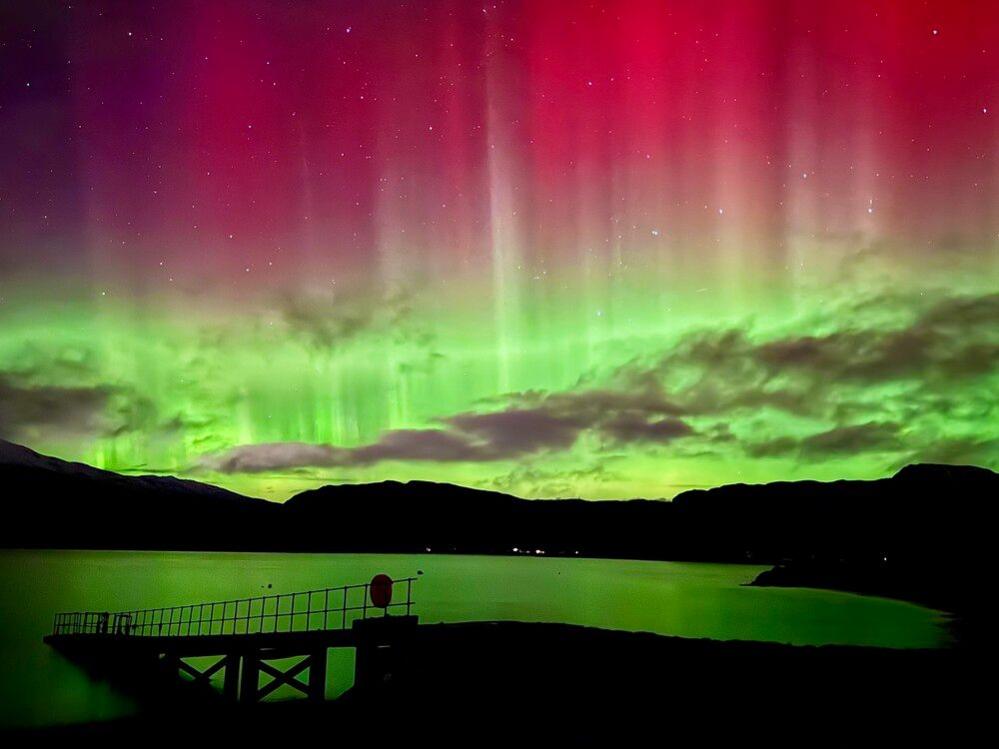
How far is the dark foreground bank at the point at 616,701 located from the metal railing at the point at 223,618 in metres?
16.9

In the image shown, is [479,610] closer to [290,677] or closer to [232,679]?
[290,677]

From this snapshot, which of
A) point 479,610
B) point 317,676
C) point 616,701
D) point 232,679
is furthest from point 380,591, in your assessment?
point 479,610

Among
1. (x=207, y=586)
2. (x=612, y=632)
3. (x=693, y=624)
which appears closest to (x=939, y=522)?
(x=693, y=624)

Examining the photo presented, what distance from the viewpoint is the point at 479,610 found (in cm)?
9162

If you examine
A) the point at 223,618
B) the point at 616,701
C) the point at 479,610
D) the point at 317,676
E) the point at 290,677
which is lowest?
the point at 479,610

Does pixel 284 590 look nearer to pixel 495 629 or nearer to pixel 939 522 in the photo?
pixel 495 629

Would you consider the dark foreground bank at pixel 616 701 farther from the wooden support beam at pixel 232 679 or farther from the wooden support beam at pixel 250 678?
the wooden support beam at pixel 232 679

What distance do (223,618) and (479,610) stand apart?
130 ft

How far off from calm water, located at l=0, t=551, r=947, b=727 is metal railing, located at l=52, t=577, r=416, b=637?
3.08 m

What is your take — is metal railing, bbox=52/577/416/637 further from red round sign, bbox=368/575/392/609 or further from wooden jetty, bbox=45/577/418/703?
red round sign, bbox=368/575/392/609

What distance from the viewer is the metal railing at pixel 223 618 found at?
5238 cm

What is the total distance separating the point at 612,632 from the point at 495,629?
5148 millimetres

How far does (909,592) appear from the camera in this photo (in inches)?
4129

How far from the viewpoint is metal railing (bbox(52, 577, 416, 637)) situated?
5238cm
